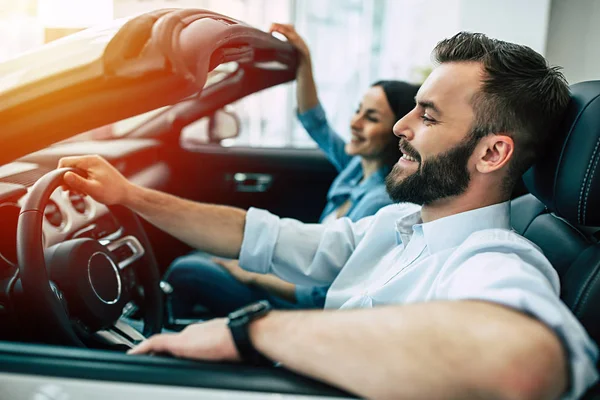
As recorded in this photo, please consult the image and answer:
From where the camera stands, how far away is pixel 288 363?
780 millimetres

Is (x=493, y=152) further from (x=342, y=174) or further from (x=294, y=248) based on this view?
(x=342, y=174)

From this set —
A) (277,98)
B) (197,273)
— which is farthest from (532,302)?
(277,98)

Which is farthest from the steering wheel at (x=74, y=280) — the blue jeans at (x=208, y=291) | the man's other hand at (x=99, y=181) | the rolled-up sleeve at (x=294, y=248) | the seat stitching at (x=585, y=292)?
the seat stitching at (x=585, y=292)

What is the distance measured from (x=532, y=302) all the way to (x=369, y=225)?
73 cm

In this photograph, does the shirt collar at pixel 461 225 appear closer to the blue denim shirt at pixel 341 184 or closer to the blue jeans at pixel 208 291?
the blue denim shirt at pixel 341 184

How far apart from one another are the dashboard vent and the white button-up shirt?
55 cm

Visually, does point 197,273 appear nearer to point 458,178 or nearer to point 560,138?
point 458,178

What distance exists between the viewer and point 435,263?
1.08 meters

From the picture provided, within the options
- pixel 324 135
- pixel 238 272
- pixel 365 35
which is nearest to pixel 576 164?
pixel 238 272

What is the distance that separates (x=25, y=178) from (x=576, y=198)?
4.11ft

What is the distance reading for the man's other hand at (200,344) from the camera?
2.70ft

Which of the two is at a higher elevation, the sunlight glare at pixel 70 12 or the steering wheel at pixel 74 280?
the sunlight glare at pixel 70 12

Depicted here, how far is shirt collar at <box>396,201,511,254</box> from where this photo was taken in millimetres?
1114

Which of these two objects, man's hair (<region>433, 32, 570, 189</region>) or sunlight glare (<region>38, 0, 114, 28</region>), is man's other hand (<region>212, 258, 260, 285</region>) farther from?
man's hair (<region>433, 32, 570, 189</region>)
